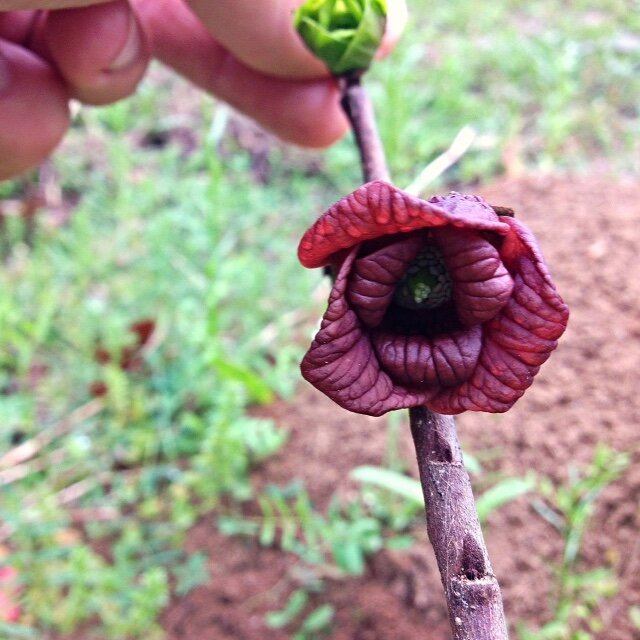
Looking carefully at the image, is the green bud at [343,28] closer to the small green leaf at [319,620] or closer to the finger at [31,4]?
the finger at [31,4]

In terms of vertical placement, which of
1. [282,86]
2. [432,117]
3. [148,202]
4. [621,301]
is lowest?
[148,202]

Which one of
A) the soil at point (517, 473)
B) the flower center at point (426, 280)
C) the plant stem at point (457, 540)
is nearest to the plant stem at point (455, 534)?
the plant stem at point (457, 540)

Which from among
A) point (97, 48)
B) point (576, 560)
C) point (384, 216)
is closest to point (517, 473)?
point (576, 560)

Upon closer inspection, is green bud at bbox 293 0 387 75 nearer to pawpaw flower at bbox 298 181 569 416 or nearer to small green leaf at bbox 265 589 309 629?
pawpaw flower at bbox 298 181 569 416

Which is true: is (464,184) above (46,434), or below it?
above

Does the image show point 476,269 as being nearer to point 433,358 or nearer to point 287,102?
point 433,358

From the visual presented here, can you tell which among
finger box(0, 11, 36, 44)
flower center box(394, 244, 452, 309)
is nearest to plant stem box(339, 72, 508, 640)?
flower center box(394, 244, 452, 309)

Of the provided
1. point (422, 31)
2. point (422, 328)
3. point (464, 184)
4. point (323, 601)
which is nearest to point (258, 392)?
point (323, 601)

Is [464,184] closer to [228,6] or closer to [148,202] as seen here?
[148,202]
